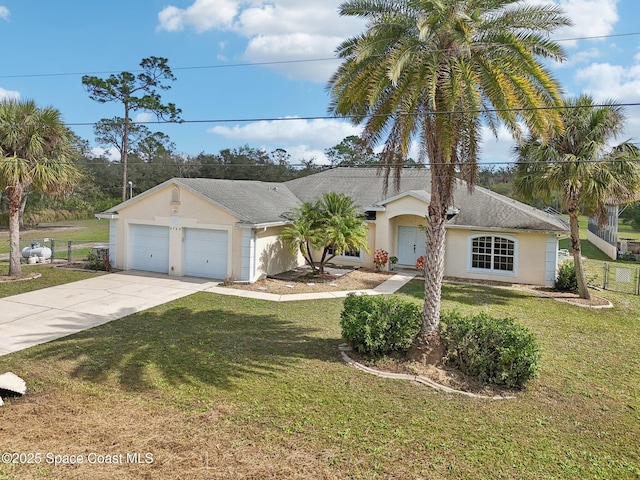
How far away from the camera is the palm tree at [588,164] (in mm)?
14328

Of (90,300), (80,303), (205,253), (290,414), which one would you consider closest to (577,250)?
(290,414)

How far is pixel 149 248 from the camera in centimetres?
1867

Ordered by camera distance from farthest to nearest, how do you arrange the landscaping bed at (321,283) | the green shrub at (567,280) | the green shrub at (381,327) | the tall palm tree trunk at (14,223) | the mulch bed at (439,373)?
1. the green shrub at (567,280)
2. the tall palm tree trunk at (14,223)
3. the landscaping bed at (321,283)
4. the green shrub at (381,327)
5. the mulch bed at (439,373)

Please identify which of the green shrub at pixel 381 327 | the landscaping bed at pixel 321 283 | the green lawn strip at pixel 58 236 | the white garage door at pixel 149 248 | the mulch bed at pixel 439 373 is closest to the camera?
the mulch bed at pixel 439 373

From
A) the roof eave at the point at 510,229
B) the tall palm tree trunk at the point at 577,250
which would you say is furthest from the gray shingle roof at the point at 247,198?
the tall palm tree trunk at the point at 577,250

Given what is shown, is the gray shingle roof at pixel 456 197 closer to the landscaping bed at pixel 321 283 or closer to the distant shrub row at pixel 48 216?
the landscaping bed at pixel 321 283

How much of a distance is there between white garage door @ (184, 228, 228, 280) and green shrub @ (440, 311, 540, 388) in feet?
36.1

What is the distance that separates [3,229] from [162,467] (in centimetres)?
4241

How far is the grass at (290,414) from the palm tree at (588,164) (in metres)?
6.16

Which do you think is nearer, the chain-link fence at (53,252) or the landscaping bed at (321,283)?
the landscaping bed at (321,283)

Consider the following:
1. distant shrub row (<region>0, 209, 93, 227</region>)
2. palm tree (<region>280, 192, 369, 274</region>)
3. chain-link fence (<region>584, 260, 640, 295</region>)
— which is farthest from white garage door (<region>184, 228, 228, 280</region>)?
distant shrub row (<region>0, 209, 93, 227</region>)

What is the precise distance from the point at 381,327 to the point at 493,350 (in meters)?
2.13

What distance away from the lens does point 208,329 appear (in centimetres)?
1074

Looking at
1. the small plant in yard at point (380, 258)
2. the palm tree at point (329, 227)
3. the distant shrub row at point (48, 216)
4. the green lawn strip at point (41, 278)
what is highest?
the distant shrub row at point (48, 216)
